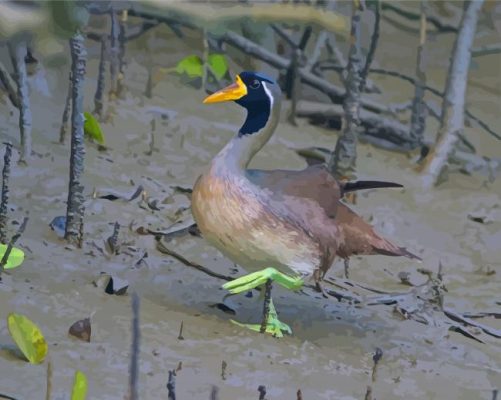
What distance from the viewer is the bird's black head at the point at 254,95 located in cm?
336

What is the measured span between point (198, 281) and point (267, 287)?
1.77 ft

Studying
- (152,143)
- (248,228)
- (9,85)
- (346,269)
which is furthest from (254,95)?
(9,85)

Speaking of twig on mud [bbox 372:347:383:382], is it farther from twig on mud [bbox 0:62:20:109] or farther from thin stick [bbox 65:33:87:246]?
twig on mud [bbox 0:62:20:109]

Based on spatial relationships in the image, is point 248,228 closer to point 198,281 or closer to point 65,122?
point 198,281

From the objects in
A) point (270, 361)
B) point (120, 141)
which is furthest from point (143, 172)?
point (270, 361)

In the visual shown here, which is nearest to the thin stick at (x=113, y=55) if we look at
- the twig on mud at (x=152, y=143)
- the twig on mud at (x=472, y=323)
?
the twig on mud at (x=152, y=143)

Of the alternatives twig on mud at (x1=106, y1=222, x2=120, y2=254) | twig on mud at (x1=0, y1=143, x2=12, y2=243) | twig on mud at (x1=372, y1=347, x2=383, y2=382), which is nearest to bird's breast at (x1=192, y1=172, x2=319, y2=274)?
twig on mud at (x1=372, y1=347, x2=383, y2=382)

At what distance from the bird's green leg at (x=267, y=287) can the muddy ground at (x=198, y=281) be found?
5 centimetres

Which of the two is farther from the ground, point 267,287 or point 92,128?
point 267,287

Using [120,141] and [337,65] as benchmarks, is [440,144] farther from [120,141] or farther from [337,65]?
[120,141]

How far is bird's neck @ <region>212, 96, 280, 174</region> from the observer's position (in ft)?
10.9

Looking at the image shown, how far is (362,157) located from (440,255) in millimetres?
1202

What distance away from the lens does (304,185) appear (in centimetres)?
340

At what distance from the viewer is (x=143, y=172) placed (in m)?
4.80
